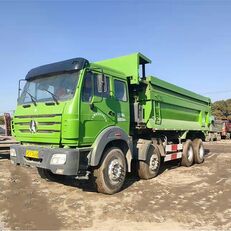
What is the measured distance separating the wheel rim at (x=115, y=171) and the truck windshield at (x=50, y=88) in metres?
1.87

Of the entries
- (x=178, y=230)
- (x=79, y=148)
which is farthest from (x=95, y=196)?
(x=178, y=230)

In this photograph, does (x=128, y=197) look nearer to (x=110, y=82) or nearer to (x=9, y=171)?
(x=110, y=82)

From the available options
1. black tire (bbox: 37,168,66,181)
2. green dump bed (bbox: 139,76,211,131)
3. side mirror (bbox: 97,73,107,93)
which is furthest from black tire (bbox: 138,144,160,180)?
side mirror (bbox: 97,73,107,93)

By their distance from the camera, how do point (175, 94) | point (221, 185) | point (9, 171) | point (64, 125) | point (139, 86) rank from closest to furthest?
point (64, 125)
point (221, 185)
point (139, 86)
point (9, 171)
point (175, 94)

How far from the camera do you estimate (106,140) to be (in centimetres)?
702

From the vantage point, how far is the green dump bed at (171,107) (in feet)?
29.5

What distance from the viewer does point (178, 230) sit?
193 inches

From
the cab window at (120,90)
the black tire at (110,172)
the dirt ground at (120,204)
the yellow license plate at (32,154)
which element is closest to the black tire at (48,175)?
the dirt ground at (120,204)

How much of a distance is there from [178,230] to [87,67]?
149 inches

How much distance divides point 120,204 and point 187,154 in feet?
19.4

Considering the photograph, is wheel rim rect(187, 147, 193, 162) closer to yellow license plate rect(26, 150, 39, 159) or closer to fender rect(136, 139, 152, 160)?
fender rect(136, 139, 152, 160)

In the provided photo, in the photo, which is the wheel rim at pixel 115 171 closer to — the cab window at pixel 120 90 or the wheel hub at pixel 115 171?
the wheel hub at pixel 115 171

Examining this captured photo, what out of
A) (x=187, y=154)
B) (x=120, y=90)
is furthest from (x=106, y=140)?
(x=187, y=154)

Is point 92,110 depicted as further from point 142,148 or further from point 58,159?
point 142,148
